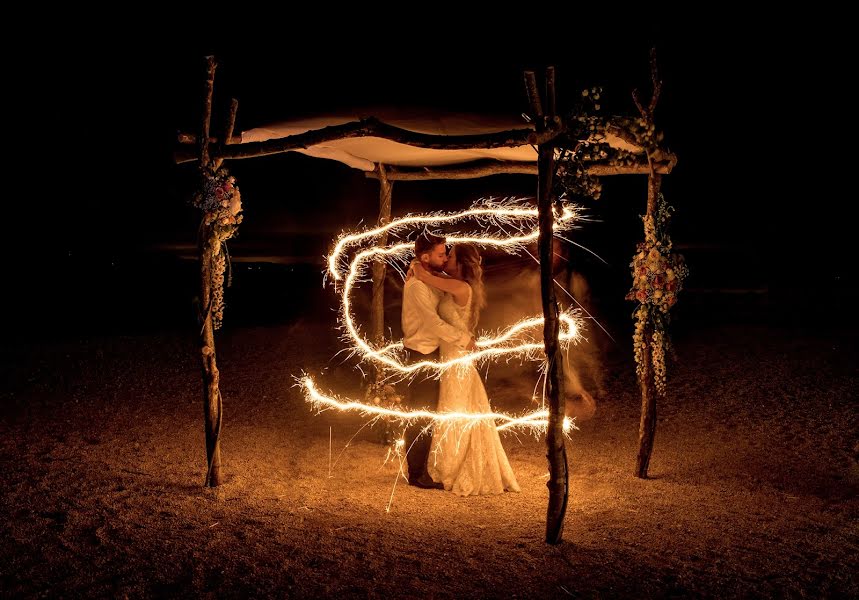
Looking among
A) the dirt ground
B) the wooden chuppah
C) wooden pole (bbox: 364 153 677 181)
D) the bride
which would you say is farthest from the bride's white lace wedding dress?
wooden pole (bbox: 364 153 677 181)

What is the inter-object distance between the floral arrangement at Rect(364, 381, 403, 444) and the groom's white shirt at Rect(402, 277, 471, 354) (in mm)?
1621

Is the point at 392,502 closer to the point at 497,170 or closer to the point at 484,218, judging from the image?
the point at 484,218

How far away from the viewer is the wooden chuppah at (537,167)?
16.3ft

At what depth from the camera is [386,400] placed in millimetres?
7969

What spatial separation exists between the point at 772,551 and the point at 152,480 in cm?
449

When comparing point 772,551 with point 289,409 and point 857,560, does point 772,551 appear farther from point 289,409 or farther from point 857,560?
point 289,409

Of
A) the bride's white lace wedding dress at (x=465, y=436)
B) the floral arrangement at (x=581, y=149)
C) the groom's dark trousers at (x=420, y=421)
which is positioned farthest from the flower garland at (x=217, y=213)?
the floral arrangement at (x=581, y=149)

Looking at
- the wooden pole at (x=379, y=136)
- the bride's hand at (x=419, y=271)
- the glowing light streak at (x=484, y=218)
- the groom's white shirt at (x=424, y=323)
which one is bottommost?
the groom's white shirt at (x=424, y=323)

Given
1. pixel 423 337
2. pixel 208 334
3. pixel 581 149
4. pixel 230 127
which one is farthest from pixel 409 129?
pixel 208 334

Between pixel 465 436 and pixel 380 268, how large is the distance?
2.49 metres

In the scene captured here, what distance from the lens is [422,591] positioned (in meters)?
4.23

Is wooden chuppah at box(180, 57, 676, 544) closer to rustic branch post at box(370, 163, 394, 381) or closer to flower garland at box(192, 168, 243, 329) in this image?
flower garland at box(192, 168, 243, 329)

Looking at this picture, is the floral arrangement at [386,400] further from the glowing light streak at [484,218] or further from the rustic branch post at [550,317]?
the rustic branch post at [550,317]

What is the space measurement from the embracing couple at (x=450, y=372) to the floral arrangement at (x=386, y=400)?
1.49 m
